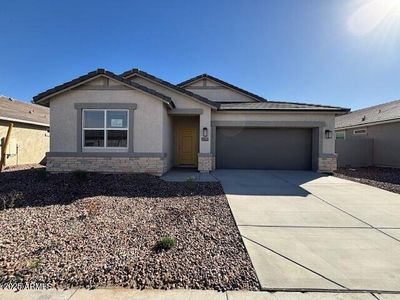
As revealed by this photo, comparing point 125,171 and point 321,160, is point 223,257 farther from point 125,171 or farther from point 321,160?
point 321,160

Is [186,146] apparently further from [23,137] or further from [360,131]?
[360,131]

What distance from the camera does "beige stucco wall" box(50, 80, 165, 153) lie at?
33.3 feet

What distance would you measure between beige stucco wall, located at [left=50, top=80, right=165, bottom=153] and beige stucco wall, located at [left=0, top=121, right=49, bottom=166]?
226 inches

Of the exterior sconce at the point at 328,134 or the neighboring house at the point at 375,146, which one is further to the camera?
the neighboring house at the point at 375,146

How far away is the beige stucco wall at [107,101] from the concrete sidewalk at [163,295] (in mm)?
7601

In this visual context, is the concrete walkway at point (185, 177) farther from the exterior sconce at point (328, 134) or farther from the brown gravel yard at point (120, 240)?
the exterior sconce at point (328, 134)

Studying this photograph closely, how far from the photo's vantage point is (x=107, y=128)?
33.5 feet

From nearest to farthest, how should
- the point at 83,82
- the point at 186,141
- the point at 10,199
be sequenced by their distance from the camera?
the point at 10,199, the point at 83,82, the point at 186,141

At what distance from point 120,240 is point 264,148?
10.6m

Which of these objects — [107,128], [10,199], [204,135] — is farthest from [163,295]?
[204,135]

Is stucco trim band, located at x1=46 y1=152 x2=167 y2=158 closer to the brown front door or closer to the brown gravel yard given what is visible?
Answer: the brown gravel yard

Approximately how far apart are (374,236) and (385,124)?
596 inches

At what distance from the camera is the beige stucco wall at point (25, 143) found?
13633mm

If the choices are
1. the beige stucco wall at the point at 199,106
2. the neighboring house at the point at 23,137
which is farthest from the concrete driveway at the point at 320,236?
the neighboring house at the point at 23,137
